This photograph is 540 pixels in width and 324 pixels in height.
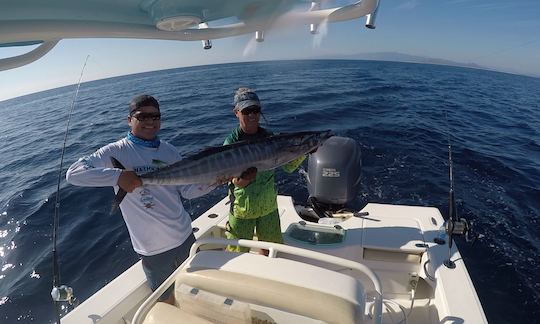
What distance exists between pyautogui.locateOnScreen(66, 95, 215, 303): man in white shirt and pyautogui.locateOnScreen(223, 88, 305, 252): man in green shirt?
0.66m

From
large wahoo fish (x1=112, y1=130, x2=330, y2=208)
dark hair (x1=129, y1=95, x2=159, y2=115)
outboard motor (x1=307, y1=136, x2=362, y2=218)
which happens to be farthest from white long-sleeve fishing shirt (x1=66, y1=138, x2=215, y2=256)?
outboard motor (x1=307, y1=136, x2=362, y2=218)

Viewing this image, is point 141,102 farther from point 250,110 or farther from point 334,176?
point 334,176

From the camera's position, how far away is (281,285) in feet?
5.82

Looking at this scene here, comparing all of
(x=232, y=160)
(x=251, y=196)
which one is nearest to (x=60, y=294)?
(x=232, y=160)

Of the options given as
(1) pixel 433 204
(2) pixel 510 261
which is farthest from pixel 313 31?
(1) pixel 433 204

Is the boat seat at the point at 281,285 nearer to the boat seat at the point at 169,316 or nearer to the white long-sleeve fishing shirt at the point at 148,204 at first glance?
the boat seat at the point at 169,316

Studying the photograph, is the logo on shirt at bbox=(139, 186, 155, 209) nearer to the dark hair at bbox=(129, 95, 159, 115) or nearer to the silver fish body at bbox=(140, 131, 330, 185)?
the silver fish body at bbox=(140, 131, 330, 185)

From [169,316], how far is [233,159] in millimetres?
1374

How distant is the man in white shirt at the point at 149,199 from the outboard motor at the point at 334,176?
8.94ft

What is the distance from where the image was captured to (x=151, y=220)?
2.62 metres

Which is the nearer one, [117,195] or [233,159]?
[117,195]

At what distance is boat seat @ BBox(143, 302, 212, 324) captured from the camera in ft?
5.77

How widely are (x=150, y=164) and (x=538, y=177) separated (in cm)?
1016

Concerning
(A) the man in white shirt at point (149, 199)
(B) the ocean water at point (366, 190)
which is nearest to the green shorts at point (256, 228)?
(A) the man in white shirt at point (149, 199)
